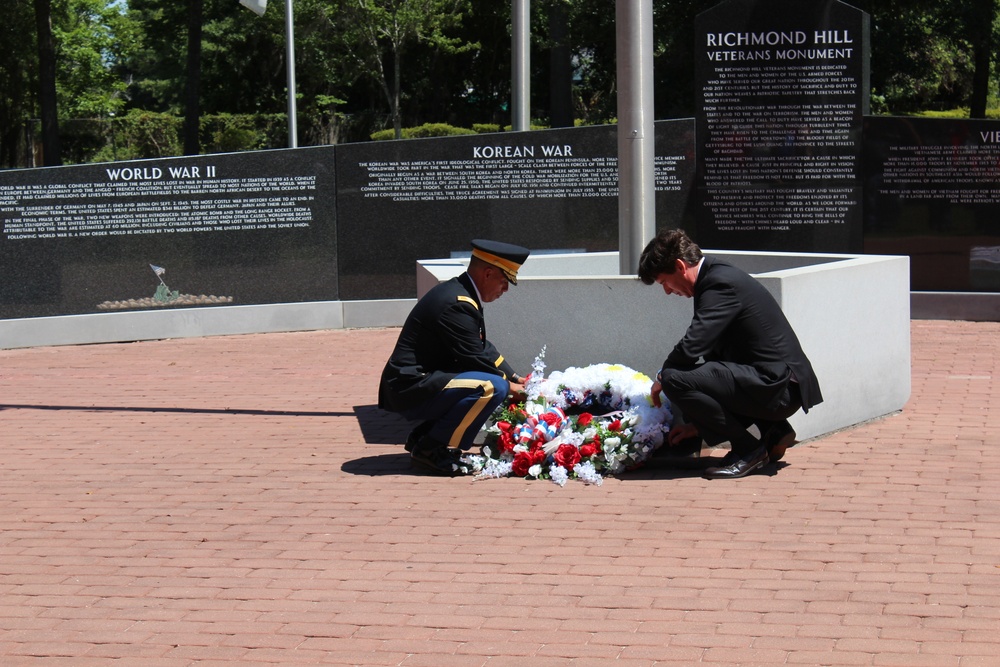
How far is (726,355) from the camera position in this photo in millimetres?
6754

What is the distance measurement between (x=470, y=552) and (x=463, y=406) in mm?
1328

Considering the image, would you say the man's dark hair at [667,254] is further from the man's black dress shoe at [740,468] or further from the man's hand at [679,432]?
the man's black dress shoe at [740,468]

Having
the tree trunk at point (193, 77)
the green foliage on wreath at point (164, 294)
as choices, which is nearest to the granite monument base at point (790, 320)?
the green foliage on wreath at point (164, 294)

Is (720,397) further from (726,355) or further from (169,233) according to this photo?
(169,233)

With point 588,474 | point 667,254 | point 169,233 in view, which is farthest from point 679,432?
point 169,233

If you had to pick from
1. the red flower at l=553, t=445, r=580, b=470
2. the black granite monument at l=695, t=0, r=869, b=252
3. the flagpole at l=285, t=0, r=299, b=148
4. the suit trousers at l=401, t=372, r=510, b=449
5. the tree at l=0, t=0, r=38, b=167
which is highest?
the tree at l=0, t=0, r=38, b=167

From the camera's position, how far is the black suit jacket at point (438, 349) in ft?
22.3

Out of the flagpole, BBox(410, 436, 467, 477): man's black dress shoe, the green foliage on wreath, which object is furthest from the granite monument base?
the flagpole

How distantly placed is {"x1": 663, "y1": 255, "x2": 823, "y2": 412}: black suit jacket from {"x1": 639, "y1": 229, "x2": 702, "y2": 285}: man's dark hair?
129 mm

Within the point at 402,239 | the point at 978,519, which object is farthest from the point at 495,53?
the point at 978,519

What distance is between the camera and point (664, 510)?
20.3 ft

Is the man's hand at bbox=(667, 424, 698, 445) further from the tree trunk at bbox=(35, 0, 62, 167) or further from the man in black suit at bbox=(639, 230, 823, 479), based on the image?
the tree trunk at bbox=(35, 0, 62, 167)

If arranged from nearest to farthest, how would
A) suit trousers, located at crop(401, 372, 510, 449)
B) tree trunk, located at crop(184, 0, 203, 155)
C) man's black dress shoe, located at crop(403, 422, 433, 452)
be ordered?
suit trousers, located at crop(401, 372, 510, 449), man's black dress shoe, located at crop(403, 422, 433, 452), tree trunk, located at crop(184, 0, 203, 155)

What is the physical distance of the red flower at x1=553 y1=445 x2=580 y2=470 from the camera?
6.80m
